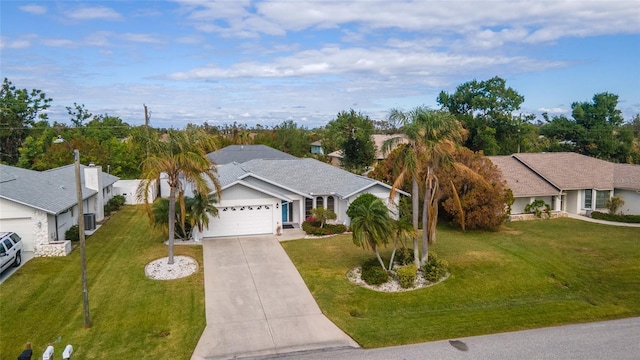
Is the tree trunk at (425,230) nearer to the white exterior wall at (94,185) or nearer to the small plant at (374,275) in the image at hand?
the small plant at (374,275)

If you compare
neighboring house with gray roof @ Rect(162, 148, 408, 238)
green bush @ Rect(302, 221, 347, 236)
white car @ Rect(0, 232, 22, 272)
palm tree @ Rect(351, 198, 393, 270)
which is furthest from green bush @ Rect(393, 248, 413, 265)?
white car @ Rect(0, 232, 22, 272)

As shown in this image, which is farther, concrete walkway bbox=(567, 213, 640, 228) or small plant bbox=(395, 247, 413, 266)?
concrete walkway bbox=(567, 213, 640, 228)

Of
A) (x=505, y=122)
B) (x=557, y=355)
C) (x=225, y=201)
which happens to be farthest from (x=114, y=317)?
(x=505, y=122)

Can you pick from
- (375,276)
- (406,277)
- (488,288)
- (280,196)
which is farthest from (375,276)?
(280,196)

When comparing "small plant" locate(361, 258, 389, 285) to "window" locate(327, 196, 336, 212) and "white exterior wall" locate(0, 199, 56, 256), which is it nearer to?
"window" locate(327, 196, 336, 212)

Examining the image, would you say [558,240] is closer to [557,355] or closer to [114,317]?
[557,355]
